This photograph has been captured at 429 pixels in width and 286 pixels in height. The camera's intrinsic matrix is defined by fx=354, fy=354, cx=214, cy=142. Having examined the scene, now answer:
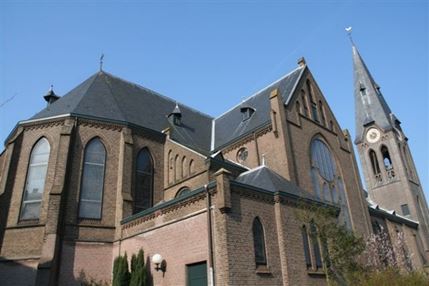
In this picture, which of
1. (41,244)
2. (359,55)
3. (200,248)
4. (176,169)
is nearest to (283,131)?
(176,169)

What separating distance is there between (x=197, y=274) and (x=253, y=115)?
14306 mm

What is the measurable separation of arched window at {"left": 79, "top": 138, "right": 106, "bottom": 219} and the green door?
7.23m

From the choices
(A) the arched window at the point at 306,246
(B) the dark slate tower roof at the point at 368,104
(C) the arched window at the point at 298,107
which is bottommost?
(A) the arched window at the point at 306,246

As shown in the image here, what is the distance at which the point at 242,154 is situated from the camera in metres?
23.5

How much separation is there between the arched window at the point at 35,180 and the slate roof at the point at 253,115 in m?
11.2

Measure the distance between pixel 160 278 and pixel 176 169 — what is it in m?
7.84

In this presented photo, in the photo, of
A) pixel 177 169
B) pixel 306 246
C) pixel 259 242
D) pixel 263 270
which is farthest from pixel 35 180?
pixel 306 246

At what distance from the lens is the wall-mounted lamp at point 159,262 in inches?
579

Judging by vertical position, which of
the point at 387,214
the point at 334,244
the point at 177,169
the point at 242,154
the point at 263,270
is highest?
the point at 242,154

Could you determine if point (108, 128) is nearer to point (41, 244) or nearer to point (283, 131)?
point (41, 244)

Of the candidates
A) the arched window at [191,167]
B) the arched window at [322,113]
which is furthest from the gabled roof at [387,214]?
the arched window at [191,167]

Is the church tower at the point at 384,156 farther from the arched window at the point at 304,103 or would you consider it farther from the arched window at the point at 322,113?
the arched window at the point at 304,103

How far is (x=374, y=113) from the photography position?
48844 millimetres

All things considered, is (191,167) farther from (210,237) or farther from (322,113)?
(322,113)
